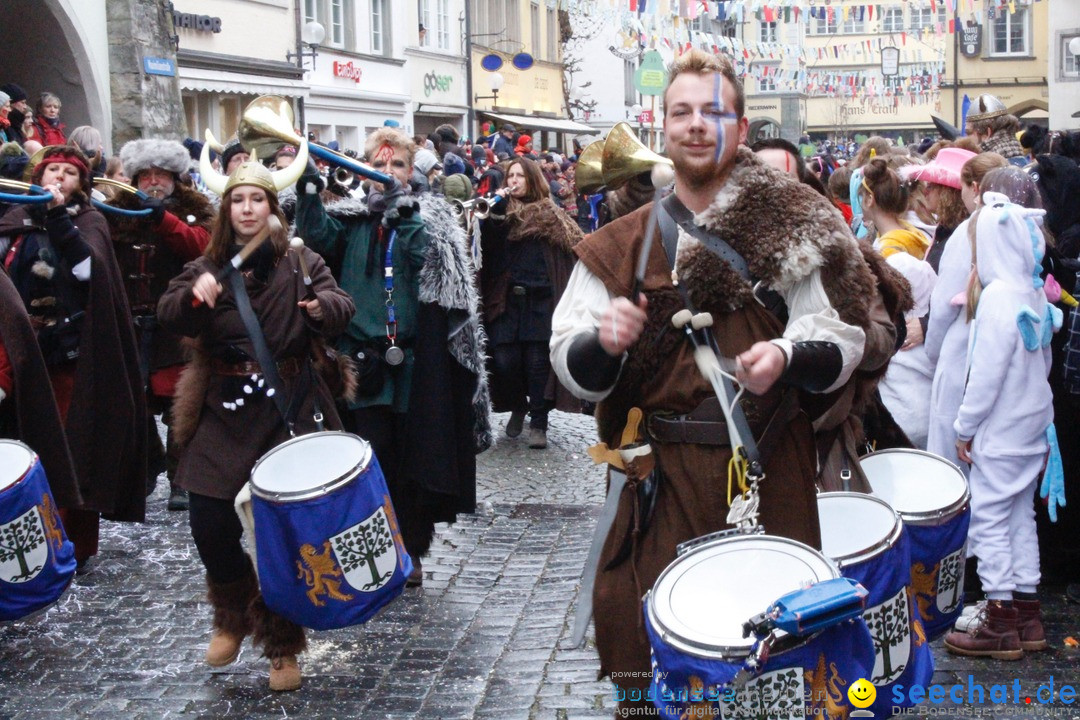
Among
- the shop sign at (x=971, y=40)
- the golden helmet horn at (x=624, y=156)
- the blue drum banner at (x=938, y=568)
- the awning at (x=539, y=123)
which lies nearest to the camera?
the blue drum banner at (x=938, y=568)

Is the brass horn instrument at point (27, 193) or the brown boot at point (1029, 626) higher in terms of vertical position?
the brass horn instrument at point (27, 193)

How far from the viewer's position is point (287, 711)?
16.4 feet

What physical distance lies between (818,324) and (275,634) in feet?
8.51

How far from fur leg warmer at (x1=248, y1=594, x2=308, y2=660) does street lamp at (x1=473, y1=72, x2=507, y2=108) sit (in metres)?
Result: 32.2

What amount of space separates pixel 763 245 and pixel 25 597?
315 centimetres

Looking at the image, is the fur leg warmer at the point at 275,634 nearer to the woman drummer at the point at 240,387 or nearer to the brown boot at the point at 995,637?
the woman drummer at the point at 240,387

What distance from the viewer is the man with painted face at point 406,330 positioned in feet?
21.3

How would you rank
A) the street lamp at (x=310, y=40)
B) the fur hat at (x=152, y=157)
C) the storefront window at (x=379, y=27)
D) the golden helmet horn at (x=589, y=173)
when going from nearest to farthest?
the golden helmet horn at (x=589, y=173) < the fur hat at (x=152, y=157) < the street lamp at (x=310, y=40) < the storefront window at (x=379, y=27)

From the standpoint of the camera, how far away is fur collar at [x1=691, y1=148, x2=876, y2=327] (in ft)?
11.5

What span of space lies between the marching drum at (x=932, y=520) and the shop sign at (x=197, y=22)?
1831cm

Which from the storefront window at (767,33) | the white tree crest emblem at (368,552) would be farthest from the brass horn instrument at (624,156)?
the storefront window at (767,33)

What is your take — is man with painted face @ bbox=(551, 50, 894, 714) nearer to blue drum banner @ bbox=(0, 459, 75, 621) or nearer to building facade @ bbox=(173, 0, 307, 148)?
blue drum banner @ bbox=(0, 459, 75, 621)

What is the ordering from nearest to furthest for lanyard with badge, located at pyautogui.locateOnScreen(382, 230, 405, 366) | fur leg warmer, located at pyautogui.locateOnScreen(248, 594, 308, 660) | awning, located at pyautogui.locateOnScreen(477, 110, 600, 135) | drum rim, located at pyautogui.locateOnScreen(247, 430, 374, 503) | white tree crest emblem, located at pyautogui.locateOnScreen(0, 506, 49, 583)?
drum rim, located at pyautogui.locateOnScreen(247, 430, 374, 503) → white tree crest emblem, located at pyautogui.locateOnScreen(0, 506, 49, 583) → fur leg warmer, located at pyautogui.locateOnScreen(248, 594, 308, 660) → lanyard with badge, located at pyautogui.locateOnScreen(382, 230, 405, 366) → awning, located at pyautogui.locateOnScreen(477, 110, 600, 135)

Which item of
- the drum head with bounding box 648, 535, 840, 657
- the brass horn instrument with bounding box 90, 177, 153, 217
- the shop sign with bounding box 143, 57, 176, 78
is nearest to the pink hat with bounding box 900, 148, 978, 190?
the drum head with bounding box 648, 535, 840, 657
